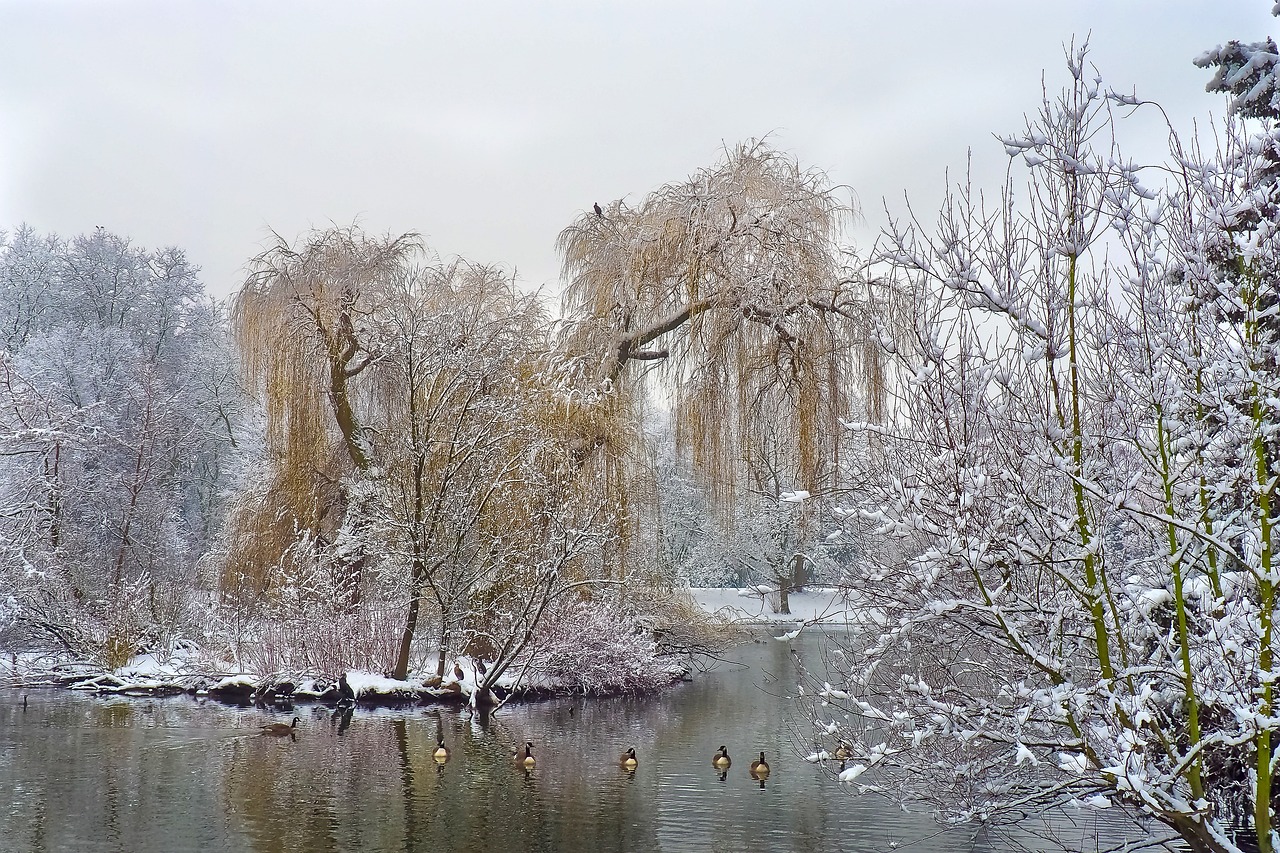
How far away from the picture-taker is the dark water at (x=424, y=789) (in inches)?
330

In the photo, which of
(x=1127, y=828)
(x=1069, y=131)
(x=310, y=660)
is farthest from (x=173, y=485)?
(x=1069, y=131)

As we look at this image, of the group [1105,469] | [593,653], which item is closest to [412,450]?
[593,653]

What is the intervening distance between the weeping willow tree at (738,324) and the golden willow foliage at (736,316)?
2 cm

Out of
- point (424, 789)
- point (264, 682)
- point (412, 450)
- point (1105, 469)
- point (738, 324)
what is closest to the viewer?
point (1105, 469)

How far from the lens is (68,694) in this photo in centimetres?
1678

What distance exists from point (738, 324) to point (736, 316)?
104 mm

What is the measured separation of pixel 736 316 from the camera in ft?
45.2

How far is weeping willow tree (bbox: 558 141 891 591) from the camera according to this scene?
529 inches

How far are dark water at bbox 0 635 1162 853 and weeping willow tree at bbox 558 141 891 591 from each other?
3.29 metres

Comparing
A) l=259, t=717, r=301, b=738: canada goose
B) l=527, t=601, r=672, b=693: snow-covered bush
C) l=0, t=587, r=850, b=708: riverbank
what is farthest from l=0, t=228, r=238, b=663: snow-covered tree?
l=527, t=601, r=672, b=693: snow-covered bush

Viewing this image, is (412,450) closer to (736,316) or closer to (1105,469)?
(736,316)

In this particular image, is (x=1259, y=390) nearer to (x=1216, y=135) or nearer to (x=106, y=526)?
(x=1216, y=135)

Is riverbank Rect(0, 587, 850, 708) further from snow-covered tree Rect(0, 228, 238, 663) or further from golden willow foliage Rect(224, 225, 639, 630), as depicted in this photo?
golden willow foliage Rect(224, 225, 639, 630)

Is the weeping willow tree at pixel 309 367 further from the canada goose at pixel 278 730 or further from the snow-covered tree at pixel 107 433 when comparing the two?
the canada goose at pixel 278 730
